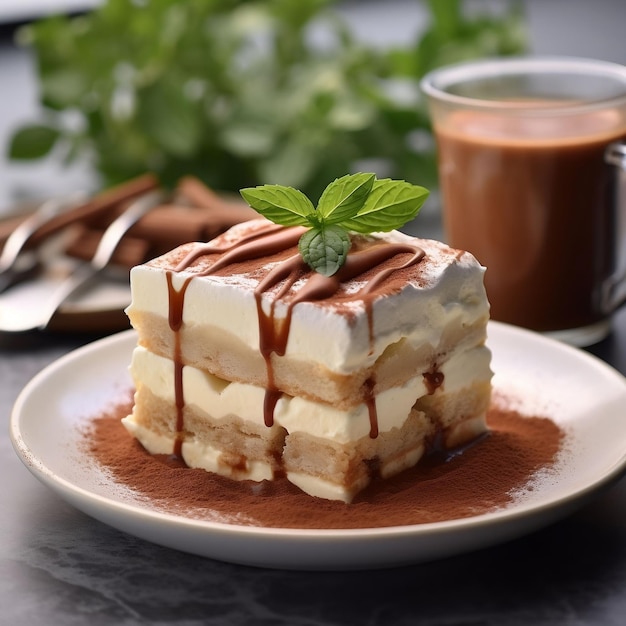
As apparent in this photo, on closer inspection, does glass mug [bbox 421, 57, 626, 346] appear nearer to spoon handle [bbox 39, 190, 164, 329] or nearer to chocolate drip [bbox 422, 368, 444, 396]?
chocolate drip [bbox 422, 368, 444, 396]

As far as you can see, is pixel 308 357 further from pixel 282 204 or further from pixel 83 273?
pixel 83 273

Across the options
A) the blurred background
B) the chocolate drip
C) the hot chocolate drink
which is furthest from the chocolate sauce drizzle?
the blurred background

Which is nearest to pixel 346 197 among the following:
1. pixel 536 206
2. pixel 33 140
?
pixel 536 206

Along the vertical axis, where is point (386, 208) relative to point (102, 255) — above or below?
above

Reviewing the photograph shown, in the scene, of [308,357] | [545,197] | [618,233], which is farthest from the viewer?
[618,233]

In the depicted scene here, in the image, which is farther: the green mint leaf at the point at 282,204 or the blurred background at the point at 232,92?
the blurred background at the point at 232,92

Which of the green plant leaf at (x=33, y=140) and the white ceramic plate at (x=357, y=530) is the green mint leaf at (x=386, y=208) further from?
the green plant leaf at (x=33, y=140)

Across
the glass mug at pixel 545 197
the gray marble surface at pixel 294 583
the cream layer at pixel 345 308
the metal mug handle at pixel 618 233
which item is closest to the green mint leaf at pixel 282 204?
the cream layer at pixel 345 308
